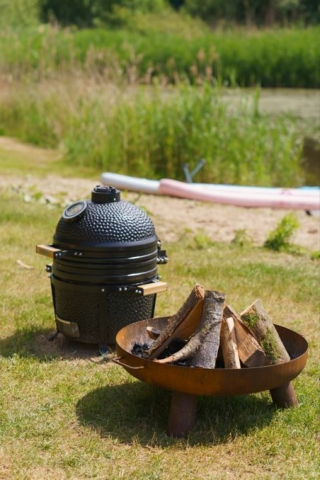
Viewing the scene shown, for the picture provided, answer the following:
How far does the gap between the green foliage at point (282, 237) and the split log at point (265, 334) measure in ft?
12.1

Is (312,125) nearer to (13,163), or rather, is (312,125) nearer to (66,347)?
(13,163)

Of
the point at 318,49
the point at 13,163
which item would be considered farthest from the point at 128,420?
the point at 318,49

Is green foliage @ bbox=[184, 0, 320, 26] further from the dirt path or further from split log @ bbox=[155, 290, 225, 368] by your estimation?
split log @ bbox=[155, 290, 225, 368]

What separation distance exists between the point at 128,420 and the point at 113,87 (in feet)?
32.2

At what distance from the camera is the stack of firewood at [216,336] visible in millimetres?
3896

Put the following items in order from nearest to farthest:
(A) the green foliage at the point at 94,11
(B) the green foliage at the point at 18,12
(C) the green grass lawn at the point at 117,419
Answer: (C) the green grass lawn at the point at 117,419 → (B) the green foliage at the point at 18,12 → (A) the green foliage at the point at 94,11

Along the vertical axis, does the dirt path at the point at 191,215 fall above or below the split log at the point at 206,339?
below

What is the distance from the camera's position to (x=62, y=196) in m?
10.1

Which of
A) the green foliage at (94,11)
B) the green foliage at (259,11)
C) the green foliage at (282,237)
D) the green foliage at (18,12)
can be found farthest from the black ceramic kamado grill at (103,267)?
the green foliage at (94,11)

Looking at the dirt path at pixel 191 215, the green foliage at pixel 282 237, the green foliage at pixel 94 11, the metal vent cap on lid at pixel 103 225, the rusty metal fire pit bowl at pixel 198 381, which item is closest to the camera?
the rusty metal fire pit bowl at pixel 198 381

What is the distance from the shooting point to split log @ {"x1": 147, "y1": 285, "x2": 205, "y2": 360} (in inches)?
158

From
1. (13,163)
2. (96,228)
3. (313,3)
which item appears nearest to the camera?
(96,228)

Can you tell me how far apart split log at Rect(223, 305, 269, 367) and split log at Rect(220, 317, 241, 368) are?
0.09ft

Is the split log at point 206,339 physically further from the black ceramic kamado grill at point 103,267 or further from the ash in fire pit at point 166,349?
the black ceramic kamado grill at point 103,267
